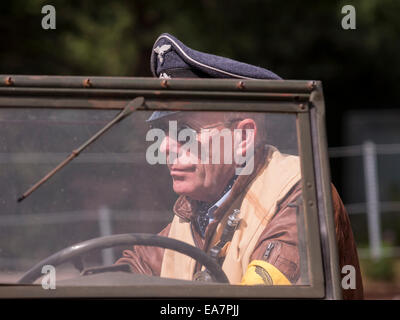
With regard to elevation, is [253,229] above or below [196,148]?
below

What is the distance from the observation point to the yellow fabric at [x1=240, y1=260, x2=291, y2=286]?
1991 millimetres

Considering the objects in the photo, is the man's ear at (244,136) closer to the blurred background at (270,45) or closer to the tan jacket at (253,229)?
the tan jacket at (253,229)

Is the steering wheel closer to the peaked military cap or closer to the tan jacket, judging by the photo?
the tan jacket

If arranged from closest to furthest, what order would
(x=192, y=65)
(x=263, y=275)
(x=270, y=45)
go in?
(x=263, y=275), (x=192, y=65), (x=270, y=45)

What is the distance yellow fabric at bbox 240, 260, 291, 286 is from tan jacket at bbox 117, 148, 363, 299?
0.01 metres

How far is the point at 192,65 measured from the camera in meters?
2.56

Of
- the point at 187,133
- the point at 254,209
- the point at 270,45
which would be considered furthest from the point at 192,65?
the point at 270,45

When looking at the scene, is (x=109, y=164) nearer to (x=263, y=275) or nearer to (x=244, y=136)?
(x=244, y=136)

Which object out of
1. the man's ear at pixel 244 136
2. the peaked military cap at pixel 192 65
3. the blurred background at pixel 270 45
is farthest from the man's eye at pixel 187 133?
the blurred background at pixel 270 45

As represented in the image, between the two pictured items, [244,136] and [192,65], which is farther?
[192,65]

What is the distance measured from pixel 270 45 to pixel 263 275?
1252 centimetres

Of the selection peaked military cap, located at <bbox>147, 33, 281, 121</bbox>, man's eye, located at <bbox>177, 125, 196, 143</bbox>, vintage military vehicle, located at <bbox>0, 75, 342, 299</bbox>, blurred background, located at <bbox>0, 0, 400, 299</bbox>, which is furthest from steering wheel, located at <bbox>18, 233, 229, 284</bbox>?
blurred background, located at <bbox>0, 0, 400, 299</bbox>
